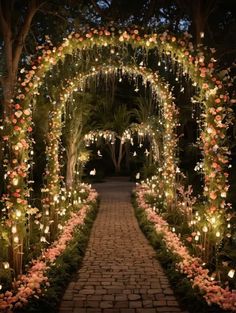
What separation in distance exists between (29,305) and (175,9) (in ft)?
40.5

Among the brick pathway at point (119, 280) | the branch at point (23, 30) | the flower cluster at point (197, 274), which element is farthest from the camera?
the branch at point (23, 30)

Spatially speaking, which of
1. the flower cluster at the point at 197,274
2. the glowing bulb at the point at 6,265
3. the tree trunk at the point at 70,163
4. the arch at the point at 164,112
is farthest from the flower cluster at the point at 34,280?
the tree trunk at the point at 70,163

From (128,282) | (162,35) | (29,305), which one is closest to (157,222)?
(128,282)

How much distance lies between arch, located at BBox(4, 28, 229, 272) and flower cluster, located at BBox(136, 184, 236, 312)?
0.70 meters

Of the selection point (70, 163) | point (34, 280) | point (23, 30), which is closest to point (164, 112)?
point (70, 163)

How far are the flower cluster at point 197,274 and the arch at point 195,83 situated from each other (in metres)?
0.70

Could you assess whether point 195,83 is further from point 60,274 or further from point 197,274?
point 60,274

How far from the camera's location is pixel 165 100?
9.64m

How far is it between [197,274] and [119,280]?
101 centimetres

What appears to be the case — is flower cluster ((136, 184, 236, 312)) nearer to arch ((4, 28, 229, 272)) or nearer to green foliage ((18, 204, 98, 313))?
arch ((4, 28, 229, 272))

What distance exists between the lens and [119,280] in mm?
5539

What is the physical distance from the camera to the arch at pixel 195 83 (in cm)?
523

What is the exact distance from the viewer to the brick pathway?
464 cm

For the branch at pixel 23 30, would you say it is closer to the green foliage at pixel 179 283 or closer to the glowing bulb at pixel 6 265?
the green foliage at pixel 179 283
